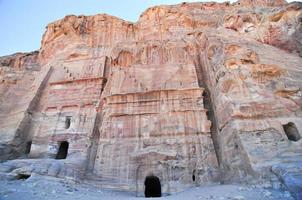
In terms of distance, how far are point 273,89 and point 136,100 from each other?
25.8ft

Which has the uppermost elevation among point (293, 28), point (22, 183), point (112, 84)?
point (293, 28)

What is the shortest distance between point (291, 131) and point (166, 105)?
6765 millimetres

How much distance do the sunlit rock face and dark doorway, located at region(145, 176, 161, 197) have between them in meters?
0.99

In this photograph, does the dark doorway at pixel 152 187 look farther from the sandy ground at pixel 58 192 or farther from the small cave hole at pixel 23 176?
the small cave hole at pixel 23 176

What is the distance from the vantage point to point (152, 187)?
44.5 feet

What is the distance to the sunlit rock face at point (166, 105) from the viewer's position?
11.1 meters

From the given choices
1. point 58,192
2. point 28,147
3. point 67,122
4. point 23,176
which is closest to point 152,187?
point 58,192

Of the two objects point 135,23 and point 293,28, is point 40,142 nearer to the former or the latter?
point 135,23

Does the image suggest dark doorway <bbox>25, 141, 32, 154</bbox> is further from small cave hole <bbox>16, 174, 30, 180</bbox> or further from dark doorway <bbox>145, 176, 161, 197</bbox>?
dark doorway <bbox>145, 176, 161, 197</bbox>

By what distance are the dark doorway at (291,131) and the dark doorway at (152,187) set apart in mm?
6925

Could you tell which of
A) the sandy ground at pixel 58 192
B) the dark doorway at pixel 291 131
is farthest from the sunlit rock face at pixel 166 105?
the sandy ground at pixel 58 192

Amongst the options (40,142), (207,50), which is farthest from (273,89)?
(40,142)

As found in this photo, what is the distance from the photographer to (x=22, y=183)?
29.5 ft

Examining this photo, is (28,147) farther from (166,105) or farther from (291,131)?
(291,131)
